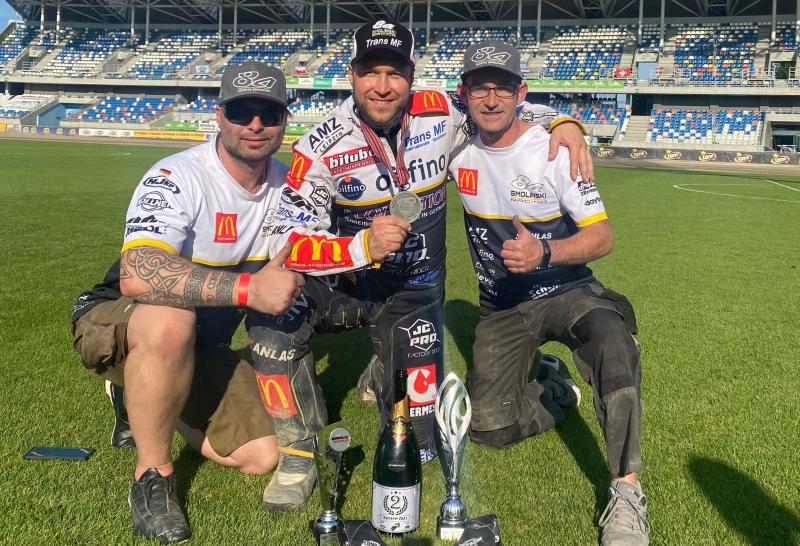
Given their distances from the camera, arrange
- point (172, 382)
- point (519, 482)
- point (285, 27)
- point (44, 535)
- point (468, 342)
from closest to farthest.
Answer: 1. point (44, 535)
2. point (172, 382)
3. point (519, 482)
4. point (468, 342)
5. point (285, 27)

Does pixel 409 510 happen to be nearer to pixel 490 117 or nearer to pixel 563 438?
pixel 563 438

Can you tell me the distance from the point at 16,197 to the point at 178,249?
12565 mm

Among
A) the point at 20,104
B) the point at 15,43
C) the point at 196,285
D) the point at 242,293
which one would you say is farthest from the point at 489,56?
the point at 15,43

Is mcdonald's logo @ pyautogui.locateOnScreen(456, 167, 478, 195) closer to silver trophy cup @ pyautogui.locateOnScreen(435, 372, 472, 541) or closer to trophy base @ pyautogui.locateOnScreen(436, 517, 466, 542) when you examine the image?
silver trophy cup @ pyautogui.locateOnScreen(435, 372, 472, 541)

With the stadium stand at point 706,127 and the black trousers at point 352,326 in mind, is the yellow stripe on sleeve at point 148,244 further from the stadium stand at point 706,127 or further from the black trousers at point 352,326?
the stadium stand at point 706,127

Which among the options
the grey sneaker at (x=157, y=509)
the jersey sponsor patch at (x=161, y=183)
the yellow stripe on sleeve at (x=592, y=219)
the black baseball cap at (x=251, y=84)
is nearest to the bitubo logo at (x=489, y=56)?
the yellow stripe on sleeve at (x=592, y=219)

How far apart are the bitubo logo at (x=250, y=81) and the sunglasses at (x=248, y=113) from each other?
0.10 m

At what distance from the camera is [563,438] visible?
13.0 ft

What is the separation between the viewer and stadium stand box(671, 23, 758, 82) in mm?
45906

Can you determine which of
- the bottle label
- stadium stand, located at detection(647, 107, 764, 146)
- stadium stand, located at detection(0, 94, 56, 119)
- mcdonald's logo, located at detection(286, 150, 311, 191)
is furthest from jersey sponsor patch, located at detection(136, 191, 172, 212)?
stadium stand, located at detection(0, 94, 56, 119)

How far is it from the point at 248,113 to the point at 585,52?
5160 cm

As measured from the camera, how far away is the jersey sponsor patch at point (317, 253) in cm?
333

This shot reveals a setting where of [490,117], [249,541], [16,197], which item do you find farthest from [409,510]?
[16,197]

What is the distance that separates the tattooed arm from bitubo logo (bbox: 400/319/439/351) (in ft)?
4.20
